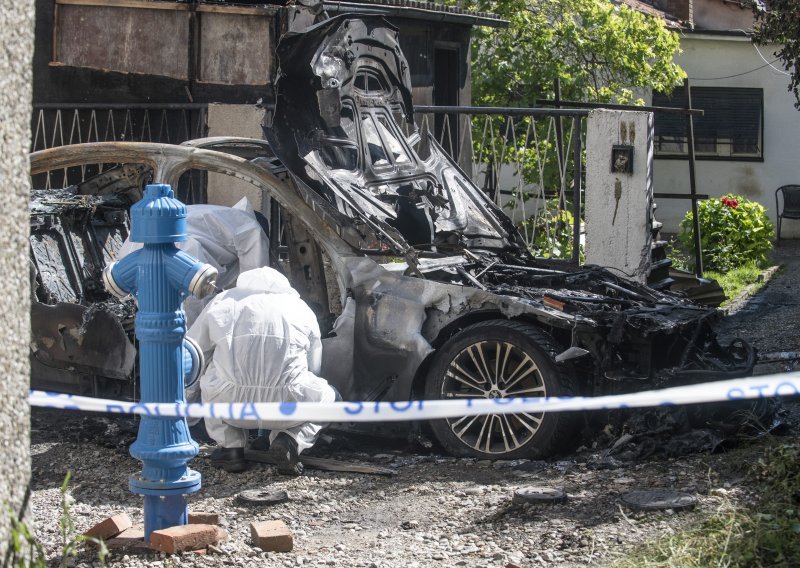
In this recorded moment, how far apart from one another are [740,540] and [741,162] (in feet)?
53.8

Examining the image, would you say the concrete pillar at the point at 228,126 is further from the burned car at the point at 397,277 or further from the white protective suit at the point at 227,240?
the white protective suit at the point at 227,240

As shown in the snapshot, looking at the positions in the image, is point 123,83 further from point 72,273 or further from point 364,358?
point 364,358

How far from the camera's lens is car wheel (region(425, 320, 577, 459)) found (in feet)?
20.7

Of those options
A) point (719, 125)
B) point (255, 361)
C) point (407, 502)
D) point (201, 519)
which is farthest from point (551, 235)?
point (719, 125)

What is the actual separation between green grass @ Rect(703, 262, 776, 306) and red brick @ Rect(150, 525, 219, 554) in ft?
29.1

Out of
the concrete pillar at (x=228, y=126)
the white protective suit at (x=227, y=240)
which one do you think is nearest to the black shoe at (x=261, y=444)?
the white protective suit at (x=227, y=240)

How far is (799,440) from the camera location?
18.9 ft

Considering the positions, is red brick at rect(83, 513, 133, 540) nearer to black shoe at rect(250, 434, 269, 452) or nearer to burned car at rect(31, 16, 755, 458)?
black shoe at rect(250, 434, 269, 452)

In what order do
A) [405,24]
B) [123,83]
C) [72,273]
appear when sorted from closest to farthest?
[72,273]
[123,83]
[405,24]

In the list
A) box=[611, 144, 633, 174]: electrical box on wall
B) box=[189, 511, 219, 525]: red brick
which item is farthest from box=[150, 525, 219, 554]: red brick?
box=[611, 144, 633, 174]: electrical box on wall

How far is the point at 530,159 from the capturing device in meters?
14.1

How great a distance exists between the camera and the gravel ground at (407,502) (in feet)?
16.1

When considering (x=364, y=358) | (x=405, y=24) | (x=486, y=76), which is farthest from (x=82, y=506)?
(x=486, y=76)

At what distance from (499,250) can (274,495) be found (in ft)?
8.85
